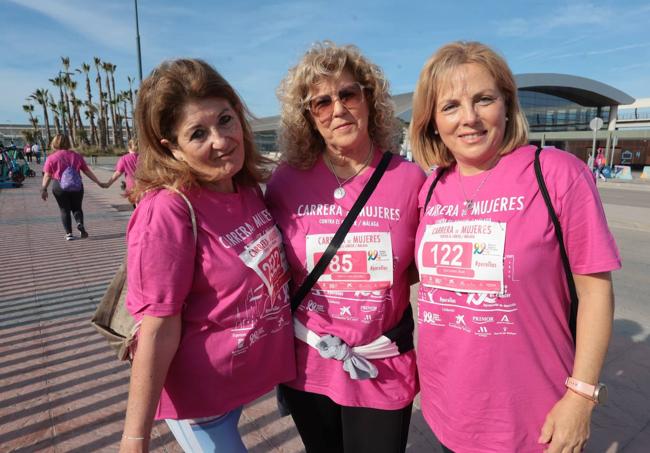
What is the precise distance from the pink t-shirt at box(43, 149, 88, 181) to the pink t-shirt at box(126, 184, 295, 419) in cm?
788

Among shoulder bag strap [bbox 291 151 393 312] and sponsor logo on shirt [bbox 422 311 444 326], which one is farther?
shoulder bag strap [bbox 291 151 393 312]

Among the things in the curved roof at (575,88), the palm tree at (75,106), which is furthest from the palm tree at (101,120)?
the curved roof at (575,88)

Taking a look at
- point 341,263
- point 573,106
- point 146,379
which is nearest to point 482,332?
point 341,263

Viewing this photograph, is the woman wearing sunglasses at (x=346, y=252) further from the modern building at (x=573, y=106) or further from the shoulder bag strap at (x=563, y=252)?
the modern building at (x=573, y=106)

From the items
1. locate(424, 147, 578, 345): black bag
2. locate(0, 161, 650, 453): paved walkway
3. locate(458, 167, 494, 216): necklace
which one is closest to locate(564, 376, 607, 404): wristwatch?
locate(424, 147, 578, 345): black bag

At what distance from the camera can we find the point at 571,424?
1.30 metres

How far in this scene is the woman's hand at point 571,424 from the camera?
1.30 m

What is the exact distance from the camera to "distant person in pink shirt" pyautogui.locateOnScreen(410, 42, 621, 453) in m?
1.29

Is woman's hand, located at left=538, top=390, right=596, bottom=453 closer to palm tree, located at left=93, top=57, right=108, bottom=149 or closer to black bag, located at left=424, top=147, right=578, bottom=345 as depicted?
black bag, located at left=424, top=147, right=578, bottom=345

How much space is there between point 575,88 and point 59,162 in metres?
50.0

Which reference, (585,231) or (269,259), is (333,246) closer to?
(269,259)

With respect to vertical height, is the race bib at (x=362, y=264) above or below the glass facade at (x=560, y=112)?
below

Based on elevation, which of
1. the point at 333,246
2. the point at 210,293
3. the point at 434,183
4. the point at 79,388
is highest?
the point at 434,183

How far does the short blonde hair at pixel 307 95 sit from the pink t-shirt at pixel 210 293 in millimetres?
455
